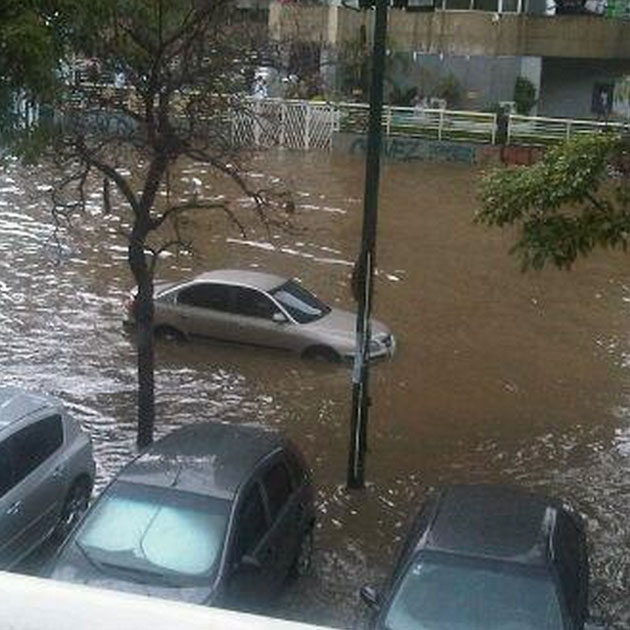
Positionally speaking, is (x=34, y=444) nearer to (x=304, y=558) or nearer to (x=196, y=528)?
(x=196, y=528)

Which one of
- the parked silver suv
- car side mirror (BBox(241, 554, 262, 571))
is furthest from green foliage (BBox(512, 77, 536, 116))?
car side mirror (BBox(241, 554, 262, 571))

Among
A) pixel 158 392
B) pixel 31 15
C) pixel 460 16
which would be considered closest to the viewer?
pixel 31 15

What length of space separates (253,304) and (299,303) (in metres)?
0.65

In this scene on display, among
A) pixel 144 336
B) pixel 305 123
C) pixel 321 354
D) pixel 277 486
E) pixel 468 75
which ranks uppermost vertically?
pixel 468 75

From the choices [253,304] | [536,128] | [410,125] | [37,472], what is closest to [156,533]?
[37,472]

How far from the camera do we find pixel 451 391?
14.6 m

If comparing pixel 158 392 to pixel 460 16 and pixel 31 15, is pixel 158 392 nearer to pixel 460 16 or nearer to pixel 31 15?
pixel 31 15

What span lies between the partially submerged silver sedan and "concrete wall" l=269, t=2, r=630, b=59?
21714 millimetres

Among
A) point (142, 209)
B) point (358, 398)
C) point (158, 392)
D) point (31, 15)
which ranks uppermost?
point (31, 15)

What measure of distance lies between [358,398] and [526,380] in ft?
15.4

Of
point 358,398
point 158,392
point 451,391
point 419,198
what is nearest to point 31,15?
point 358,398

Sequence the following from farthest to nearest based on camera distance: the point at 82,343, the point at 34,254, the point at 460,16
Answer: the point at 460,16 → the point at 34,254 → the point at 82,343

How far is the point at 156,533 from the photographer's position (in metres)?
8.02

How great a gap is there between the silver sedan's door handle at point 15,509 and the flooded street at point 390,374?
2112 mm
